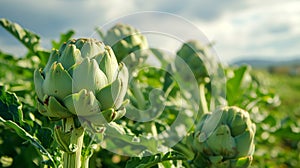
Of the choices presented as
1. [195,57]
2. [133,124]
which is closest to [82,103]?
[133,124]

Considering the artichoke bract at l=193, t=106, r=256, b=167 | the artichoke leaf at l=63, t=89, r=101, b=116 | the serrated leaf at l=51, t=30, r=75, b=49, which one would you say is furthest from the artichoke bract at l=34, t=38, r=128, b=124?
the serrated leaf at l=51, t=30, r=75, b=49

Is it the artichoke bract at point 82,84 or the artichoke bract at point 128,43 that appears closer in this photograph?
the artichoke bract at point 82,84

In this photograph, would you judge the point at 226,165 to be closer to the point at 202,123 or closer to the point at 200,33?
the point at 202,123

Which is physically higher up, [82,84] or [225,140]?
[82,84]

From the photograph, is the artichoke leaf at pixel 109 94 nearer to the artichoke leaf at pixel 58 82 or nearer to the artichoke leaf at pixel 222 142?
the artichoke leaf at pixel 58 82

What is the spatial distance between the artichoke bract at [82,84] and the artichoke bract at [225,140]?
17.1 inches

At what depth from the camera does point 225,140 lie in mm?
1246

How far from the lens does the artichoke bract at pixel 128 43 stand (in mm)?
1442

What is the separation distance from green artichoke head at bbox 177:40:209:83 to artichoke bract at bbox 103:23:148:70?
12.6 inches

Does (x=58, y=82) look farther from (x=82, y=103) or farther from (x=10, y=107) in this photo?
(x=10, y=107)

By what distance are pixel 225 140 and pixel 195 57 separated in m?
0.60

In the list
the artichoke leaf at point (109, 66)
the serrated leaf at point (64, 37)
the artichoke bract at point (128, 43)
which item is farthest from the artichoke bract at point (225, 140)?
the serrated leaf at point (64, 37)

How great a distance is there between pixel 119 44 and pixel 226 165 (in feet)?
1.78

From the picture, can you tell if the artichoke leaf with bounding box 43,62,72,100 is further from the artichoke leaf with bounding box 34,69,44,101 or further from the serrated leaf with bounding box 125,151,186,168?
the serrated leaf with bounding box 125,151,186,168
